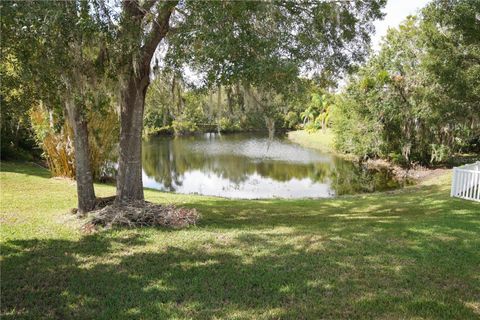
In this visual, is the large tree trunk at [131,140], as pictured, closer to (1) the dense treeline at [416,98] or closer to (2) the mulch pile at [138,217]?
(2) the mulch pile at [138,217]

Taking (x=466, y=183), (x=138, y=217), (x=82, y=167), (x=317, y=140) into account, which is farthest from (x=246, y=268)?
(x=317, y=140)

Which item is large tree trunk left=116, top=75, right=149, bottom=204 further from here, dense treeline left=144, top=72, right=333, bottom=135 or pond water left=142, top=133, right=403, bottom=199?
pond water left=142, top=133, right=403, bottom=199

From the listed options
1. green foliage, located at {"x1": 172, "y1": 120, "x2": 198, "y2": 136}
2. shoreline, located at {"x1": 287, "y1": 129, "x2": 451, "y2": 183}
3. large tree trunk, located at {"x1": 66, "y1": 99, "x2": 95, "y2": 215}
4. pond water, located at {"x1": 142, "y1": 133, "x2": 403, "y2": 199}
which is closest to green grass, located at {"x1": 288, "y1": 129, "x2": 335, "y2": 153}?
shoreline, located at {"x1": 287, "y1": 129, "x2": 451, "y2": 183}

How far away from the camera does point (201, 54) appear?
6.48 m

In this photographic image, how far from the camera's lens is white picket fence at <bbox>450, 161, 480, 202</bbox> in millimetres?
9992

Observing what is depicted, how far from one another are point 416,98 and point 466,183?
31.6 ft

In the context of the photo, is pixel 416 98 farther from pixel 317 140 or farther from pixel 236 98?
pixel 317 140

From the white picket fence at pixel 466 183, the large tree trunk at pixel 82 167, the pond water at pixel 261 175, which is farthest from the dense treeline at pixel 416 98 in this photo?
the large tree trunk at pixel 82 167

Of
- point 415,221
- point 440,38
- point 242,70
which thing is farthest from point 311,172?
point 242,70

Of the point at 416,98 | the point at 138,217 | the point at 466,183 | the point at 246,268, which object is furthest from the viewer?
the point at 416,98

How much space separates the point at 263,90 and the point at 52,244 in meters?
4.33

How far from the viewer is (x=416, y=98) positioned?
19125 millimetres

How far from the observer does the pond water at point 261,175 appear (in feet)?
57.1

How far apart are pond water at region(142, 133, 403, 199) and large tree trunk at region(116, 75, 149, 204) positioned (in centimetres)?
793
